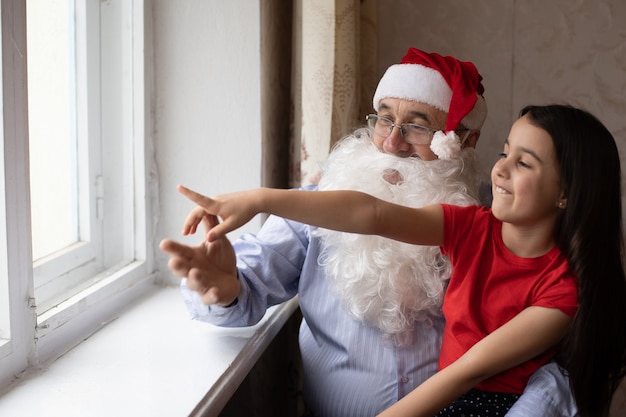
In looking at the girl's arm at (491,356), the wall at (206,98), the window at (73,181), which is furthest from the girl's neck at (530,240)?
the window at (73,181)

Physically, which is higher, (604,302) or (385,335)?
(604,302)

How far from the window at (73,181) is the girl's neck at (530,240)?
0.84 metres

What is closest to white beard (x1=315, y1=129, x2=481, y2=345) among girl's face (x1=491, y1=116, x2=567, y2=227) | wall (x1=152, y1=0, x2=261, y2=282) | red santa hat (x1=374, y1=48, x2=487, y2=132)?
red santa hat (x1=374, y1=48, x2=487, y2=132)

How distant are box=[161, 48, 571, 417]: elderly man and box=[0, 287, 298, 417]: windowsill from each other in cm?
6

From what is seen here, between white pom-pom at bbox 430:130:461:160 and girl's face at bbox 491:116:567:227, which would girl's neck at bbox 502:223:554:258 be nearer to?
girl's face at bbox 491:116:567:227

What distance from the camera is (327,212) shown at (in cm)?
108

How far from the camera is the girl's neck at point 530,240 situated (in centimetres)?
Result: 119

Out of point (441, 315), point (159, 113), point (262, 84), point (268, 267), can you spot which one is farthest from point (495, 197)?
point (159, 113)

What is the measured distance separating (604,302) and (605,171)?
220mm

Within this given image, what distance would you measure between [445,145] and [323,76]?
324mm

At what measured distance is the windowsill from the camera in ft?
3.60

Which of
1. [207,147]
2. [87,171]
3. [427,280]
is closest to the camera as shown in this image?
[427,280]

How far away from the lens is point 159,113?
1682 mm

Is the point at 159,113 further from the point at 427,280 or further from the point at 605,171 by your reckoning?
the point at 605,171
